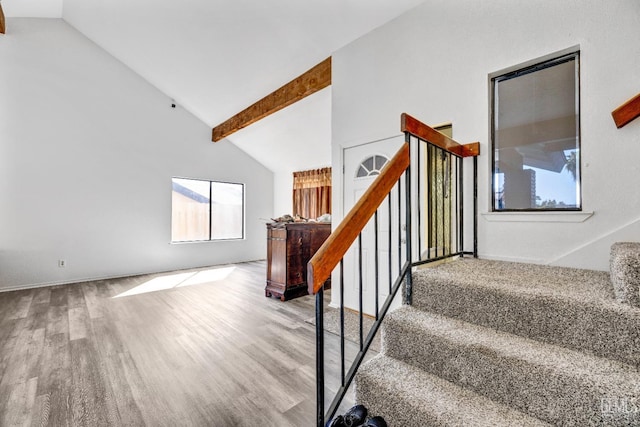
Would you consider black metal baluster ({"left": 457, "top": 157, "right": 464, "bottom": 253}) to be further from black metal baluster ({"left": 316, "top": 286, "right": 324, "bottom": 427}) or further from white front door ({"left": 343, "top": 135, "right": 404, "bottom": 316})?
black metal baluster ({"left": 316, "top": 286, "right": 324, "bottom": 427})

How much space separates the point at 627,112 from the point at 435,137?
1.08 meters

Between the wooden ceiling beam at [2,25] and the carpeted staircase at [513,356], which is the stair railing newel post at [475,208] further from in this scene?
the wooden ceiling beam at [2,25]

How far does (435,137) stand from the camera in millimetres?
1894

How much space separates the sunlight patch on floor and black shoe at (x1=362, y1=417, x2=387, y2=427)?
429 cm

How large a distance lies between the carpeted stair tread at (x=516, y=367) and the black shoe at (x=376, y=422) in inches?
12.0

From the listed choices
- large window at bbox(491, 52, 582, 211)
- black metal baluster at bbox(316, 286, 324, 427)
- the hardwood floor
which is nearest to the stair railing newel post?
large window at bbox(491, 52, 582, 211)

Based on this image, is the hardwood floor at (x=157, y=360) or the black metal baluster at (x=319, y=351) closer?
the black metal baluster at (x=319, y=351)

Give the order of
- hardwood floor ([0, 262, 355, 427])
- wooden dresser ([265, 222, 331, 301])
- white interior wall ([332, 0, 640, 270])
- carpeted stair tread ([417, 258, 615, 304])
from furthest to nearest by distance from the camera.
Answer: wooden dresser ([265, 222, 331, 301]) < white interior wall ([332, 0, 640, 270]) < hardwood floor ([0, 262, 355, 427]) < carpeted stair tread ([417, 258, 615, 304])

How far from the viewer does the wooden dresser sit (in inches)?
162

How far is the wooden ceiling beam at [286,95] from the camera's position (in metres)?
3.96

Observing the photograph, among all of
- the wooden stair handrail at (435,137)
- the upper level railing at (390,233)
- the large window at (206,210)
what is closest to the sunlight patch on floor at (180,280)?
the large window at (206,210)

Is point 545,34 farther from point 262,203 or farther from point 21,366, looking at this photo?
point 262,203

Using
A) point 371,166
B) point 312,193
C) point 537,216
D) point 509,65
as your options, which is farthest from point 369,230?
point 312,193

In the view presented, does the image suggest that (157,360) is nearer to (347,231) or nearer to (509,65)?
(347,231)
